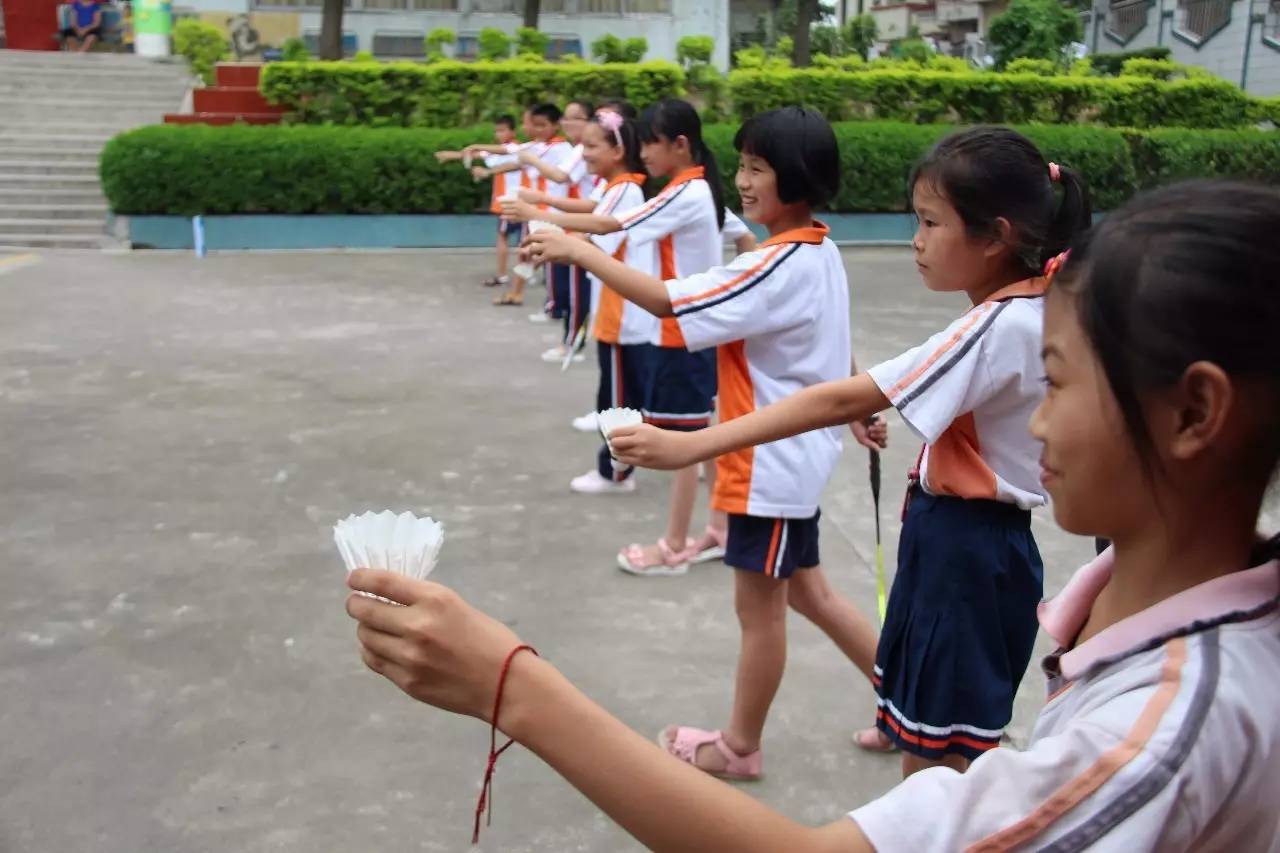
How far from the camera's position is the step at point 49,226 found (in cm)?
1262

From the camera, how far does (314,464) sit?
536cm

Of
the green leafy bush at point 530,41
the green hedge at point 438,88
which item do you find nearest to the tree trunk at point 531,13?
A: the green leafy bush at point 530,41

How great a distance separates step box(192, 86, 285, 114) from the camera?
15.2 metres

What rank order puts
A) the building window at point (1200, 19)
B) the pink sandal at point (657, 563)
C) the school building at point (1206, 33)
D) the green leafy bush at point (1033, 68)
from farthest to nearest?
the building window at point (1200, 19), the school building at point (1206, 33), the green leafy bush at point (1033, 68), the pink sandal at point (657, 563)

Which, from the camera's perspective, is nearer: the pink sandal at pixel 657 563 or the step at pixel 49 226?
the pink sandal at pixel 657 563

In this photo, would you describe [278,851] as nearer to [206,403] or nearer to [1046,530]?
[1046,530]

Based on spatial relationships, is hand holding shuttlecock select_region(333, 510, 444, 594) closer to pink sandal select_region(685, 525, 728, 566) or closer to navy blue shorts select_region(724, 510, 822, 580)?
navy blue shorts select_region(724, 510, 822, 580)

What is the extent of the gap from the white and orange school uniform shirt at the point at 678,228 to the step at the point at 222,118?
11.7 metres

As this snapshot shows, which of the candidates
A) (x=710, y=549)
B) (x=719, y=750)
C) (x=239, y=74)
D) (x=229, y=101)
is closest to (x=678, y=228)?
(x=710, y=549)

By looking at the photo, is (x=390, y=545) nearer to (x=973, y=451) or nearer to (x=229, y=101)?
(x=973, y=451)

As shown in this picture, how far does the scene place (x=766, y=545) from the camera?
2697mm

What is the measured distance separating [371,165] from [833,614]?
10.9 meters

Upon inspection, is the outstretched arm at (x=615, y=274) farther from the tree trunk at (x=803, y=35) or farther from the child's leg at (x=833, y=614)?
the tree trunk at (x=803, y=35)

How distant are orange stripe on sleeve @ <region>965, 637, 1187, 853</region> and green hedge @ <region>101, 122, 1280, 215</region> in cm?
1189
